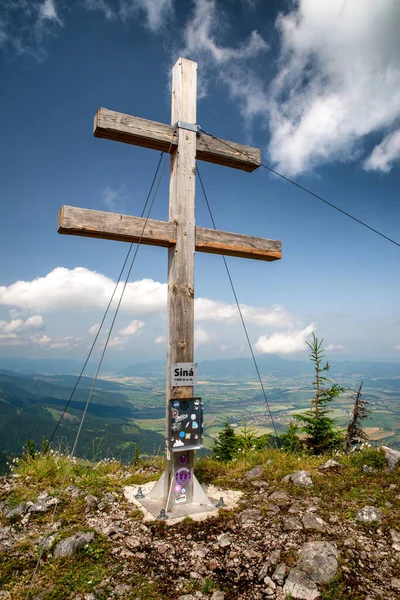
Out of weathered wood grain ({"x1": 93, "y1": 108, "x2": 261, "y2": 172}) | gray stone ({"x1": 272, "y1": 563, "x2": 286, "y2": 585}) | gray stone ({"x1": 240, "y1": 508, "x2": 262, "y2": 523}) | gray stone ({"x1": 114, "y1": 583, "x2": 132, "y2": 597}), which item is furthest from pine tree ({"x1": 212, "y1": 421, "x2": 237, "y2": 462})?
weathered wood grain ({"x1": 93, "y1": 108, "x2": 261, "y2": 172})

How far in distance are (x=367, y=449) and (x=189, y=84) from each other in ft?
24.7

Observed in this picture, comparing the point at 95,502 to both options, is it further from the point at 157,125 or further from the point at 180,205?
the point at 157,125

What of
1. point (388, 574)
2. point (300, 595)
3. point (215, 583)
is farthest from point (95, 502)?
point (388, 574)

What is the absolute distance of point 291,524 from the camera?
4.53m

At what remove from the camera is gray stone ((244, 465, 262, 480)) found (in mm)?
6508

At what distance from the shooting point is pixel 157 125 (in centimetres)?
587

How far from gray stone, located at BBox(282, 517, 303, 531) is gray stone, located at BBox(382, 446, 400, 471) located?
2830 mm

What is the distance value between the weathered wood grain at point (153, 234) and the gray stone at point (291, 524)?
391 cm

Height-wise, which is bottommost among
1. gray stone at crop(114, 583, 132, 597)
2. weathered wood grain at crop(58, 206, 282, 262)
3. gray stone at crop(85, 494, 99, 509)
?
gray stone at crop(114, 583, 132, 597)

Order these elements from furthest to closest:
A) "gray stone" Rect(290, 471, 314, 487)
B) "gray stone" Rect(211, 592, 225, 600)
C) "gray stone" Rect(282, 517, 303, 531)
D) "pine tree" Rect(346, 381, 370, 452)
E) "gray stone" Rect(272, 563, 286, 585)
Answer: "pine tree" Rect(346, 381, 370, 452), "gray stone" Rect(290, 471, 314, 487), "gray stone" Rect(282, 517, 303, 531), "gray stone" Rect(272, 563, 286, 585), "gray stone" Rect(211, 592, 225, 600)

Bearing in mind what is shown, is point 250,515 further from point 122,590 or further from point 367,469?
point 367,469

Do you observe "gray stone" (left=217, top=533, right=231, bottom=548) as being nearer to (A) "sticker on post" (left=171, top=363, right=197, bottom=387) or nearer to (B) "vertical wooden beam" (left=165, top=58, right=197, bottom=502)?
(B) "vertical wooden beam" (left=165, top=58, right=197, bottom=502)

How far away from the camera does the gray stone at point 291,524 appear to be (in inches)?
175

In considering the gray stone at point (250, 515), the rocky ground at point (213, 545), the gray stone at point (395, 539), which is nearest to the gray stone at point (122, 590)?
the rocky ground at point (213, 545)
